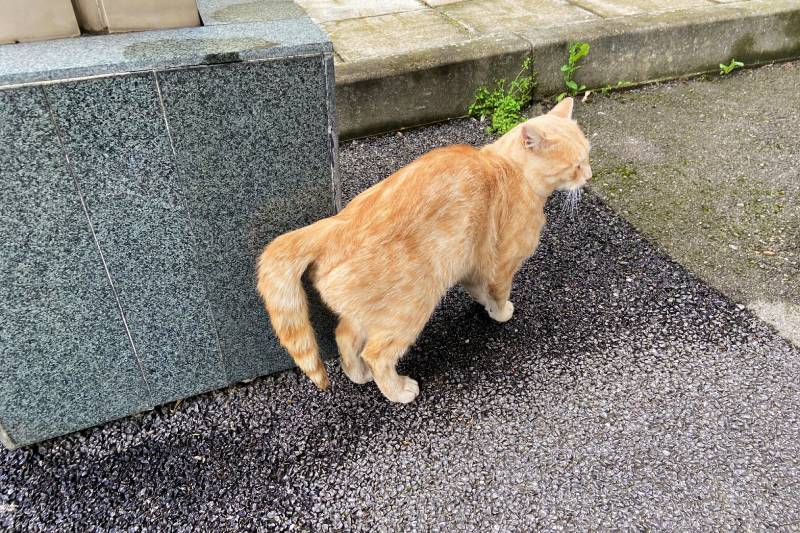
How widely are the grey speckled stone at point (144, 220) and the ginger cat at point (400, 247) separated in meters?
0.34

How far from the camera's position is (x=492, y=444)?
7.30ft

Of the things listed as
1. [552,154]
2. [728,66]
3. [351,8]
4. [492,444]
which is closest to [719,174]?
[728,66]

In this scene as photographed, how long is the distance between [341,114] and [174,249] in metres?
2.44

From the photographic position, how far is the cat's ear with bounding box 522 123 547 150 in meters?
2.24

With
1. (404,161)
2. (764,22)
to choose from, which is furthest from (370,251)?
(764,22)

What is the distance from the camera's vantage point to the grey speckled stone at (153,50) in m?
1.63

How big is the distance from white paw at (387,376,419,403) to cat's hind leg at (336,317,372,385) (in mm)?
164

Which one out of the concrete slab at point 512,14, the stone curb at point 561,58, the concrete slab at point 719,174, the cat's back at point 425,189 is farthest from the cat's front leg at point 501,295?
the concrete slab at point 512,14

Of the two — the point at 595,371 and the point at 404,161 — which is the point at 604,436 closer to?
the point at 595,371

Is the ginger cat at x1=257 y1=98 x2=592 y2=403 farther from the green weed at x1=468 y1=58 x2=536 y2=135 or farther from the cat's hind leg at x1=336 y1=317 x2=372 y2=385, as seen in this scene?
the green weed at x1=468 y1=58 x2=536 y2=135

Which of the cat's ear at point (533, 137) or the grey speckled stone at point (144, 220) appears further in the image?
the cat's ear at point (533, 137)

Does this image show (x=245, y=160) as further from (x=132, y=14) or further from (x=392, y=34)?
(x=392, y=34)

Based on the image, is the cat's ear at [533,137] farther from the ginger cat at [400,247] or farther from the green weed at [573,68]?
the green weed at [573,68]

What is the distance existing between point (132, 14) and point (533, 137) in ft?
5.00
